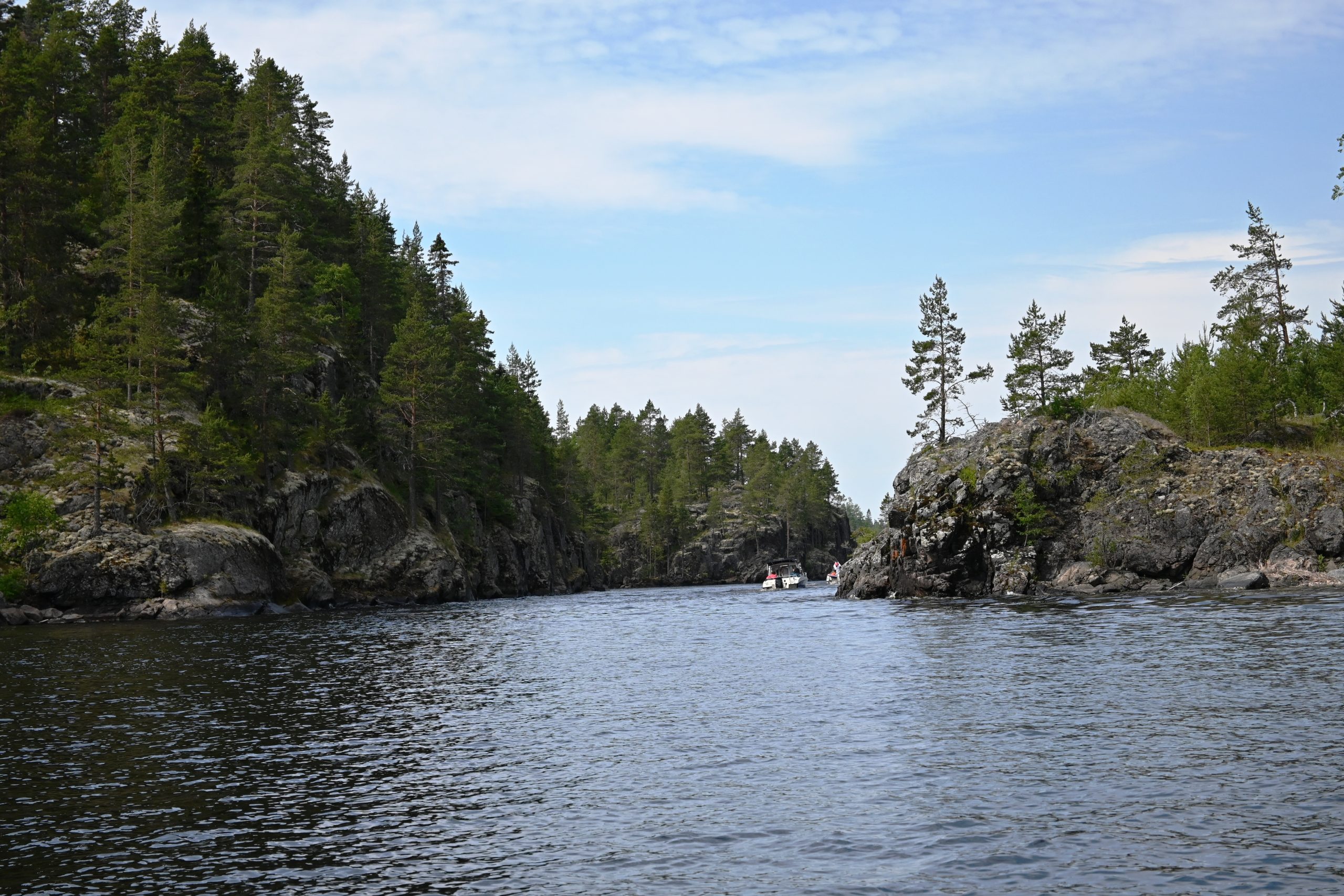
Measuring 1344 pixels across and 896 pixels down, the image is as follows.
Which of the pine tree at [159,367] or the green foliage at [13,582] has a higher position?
the pine tree at [159,367]

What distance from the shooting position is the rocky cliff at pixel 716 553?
178 m

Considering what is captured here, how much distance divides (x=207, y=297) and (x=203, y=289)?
315cm

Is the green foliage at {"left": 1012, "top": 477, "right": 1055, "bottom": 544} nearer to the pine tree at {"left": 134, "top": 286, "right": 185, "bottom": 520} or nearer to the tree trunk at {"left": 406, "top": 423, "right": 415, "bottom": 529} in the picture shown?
the tree trunk at {"left": 406, "top": 423, "right": 415, "bottom": 529}

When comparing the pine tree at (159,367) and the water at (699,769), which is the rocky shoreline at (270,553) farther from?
the water at (699,769)

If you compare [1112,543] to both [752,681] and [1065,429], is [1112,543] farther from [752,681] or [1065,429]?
[752,681]

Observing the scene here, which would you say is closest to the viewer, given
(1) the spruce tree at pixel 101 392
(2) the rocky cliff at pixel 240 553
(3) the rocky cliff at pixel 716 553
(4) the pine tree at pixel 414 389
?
(2) the rocky cliff at pixel 240 553

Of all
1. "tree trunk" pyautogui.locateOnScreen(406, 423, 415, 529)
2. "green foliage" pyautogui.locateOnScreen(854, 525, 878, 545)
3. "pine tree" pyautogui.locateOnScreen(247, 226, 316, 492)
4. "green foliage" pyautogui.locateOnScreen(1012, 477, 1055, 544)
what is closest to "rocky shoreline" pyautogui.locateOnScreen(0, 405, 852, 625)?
"tree trunk" pyautogui.locateOnScreen(406, 423, 415, 529)

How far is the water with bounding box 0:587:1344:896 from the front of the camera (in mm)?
14219

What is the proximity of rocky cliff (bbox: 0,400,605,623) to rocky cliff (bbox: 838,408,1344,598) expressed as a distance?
4330 centimetres

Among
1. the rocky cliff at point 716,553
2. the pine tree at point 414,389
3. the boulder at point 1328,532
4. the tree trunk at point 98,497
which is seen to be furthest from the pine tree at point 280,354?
the rocky cliff at point 716,553

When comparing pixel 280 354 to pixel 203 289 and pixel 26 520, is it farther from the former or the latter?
pixel 26 520

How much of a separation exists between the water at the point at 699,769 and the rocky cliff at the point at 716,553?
136500 millimetres

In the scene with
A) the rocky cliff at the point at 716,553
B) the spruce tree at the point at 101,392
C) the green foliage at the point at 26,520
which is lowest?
the rocky cliff at the point at 716,553

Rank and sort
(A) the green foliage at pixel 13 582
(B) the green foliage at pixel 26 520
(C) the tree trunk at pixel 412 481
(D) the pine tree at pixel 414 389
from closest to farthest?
(A) the green foliage at pixel 13 582 → (B) the green foliage at pixel 26 520 → (C) the tree trunk at pixel 412 481 → (D) the pine tree at pixel 414 389
